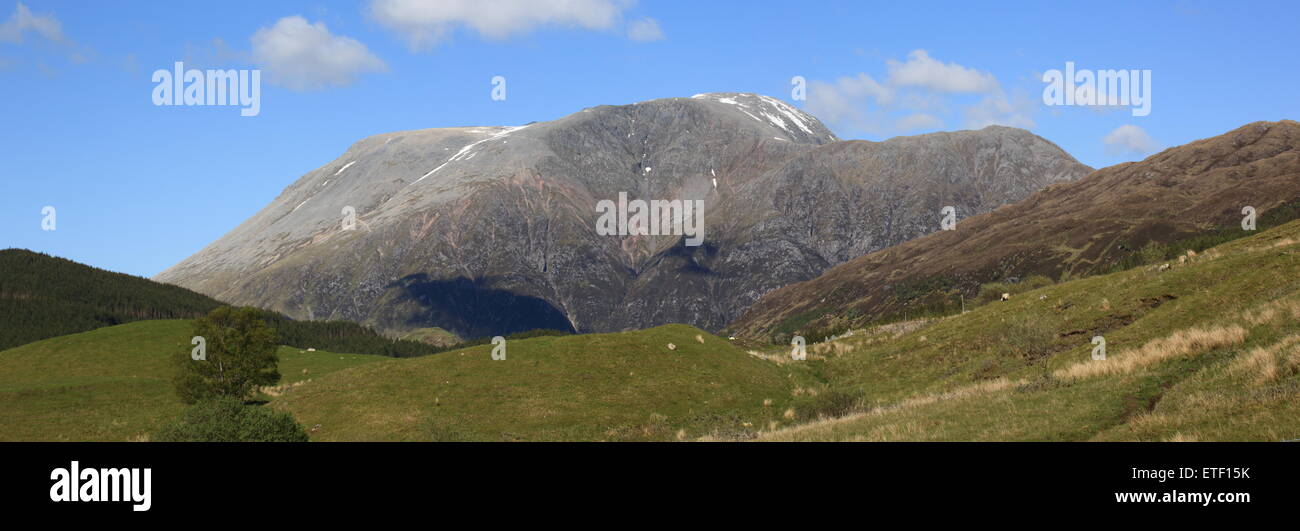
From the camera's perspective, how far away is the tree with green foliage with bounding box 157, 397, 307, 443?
3475 cm

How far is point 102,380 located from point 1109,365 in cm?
7570

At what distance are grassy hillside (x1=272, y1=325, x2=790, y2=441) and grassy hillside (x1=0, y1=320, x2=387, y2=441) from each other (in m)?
14.0

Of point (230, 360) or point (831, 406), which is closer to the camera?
point (831, 406)

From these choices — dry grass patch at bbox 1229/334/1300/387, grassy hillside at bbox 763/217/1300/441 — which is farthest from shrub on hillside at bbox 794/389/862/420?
dry grass patch at bbox 1229/334/1300/387

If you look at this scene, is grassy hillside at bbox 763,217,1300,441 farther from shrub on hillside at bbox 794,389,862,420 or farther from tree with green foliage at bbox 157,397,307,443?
tree with green foliage at bbox 157,397,307,443

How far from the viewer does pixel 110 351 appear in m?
95.6

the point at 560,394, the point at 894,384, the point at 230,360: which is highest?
the point at 230,360

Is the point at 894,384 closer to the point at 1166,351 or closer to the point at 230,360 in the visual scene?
the point at 1166,351

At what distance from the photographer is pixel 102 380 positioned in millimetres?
74688

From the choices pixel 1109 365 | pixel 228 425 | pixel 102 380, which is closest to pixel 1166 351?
pixel 1109 365
